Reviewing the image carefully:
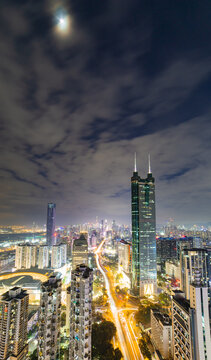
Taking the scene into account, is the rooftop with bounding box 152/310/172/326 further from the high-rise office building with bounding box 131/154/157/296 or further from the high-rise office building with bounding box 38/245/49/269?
the high-rise office building with bounding box 38/245/49/269


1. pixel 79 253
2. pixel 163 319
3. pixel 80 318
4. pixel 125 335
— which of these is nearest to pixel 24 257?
pixel 79 253

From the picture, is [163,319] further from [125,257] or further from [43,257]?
[43,257]

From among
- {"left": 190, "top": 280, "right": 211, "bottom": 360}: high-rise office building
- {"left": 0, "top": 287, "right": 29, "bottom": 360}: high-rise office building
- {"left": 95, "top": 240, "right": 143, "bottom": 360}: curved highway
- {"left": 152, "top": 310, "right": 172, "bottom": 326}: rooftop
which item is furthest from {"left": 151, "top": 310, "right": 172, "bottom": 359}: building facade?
{"left": 0, "top": 287, "right": 29, "bottom": 360}: high-rise office building

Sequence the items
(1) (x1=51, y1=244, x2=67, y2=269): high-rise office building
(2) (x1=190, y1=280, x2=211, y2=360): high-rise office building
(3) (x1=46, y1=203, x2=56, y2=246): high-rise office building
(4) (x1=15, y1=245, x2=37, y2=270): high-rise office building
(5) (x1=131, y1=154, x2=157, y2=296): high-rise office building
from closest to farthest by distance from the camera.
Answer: (2) (x1=190, y1=280, x2=211, y2=360): high-rise office building, (5) (x1=131, y1=154, x2=157, y2=296): high-rise office building, (4) (x1=15, y1=245, x2=37, y2=270): high-rise office building, (1) (x1=51, y1=244, x2=67, y2=269): high-rise office building, (3) (x1=46, y1=203, x2=56, y2=246): high-rise office building

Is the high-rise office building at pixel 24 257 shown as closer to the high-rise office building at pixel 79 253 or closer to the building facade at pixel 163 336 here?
the high-rise office building at pixel 79 253

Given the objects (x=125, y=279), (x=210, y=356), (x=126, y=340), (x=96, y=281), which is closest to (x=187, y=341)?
(x=210, y=356)

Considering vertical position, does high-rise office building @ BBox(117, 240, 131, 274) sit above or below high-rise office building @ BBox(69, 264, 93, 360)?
below

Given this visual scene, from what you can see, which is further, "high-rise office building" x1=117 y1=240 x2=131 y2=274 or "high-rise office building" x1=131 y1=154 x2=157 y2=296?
"high-rise office building" x1=117 y1=240 x2=131 y2=274
